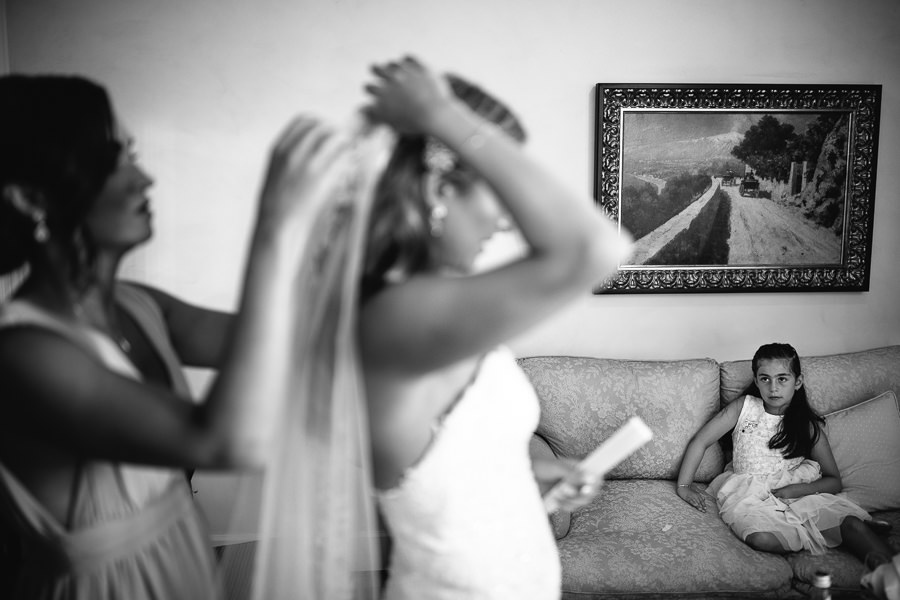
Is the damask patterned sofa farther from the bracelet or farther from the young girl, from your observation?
the bracelet

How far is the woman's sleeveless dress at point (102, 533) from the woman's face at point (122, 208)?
0.15 meters

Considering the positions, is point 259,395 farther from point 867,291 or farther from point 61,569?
point 867,291

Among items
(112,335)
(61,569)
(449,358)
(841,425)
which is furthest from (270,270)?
(841,425)

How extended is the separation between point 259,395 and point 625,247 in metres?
0.47

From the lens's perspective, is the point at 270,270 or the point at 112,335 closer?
the point at 270,270

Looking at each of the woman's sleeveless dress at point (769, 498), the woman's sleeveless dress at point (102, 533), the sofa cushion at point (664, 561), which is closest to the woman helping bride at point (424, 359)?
the woman's sleeveless dress at point (102, 533)

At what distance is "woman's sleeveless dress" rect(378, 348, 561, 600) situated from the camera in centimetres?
100

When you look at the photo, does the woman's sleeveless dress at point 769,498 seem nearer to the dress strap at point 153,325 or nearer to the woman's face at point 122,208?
the dress strap at point 153,325

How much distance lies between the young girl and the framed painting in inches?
24.4

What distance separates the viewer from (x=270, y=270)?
666 millimetres

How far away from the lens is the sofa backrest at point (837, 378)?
2.95m

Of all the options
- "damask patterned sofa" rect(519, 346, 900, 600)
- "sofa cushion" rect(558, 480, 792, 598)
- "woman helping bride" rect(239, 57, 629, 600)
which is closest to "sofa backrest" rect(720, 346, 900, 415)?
"damask patterned sofa" rect(519, 346, 900, 600)

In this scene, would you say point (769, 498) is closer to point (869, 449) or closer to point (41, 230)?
point (869, 449)

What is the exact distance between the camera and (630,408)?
2.90 m
